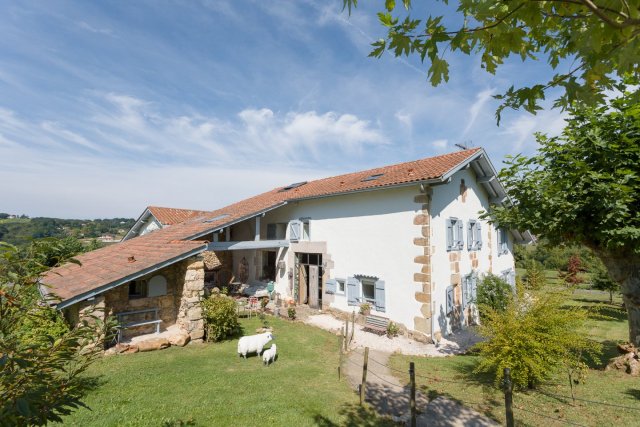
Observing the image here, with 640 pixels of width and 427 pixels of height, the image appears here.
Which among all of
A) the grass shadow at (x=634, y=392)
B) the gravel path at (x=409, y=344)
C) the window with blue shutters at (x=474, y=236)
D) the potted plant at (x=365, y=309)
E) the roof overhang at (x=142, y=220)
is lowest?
the gravel path at (x=409, y=344)

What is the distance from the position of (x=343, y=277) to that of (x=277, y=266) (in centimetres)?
453

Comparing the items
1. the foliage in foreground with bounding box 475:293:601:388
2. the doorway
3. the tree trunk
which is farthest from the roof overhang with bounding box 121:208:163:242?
the tree trunk

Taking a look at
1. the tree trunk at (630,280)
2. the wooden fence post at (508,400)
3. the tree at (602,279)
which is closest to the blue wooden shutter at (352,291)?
the tree trunk at (630,280)

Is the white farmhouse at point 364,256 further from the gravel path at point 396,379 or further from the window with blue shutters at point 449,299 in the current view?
the gravel path at point 396,379

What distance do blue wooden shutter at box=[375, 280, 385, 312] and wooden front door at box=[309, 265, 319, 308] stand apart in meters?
3.67

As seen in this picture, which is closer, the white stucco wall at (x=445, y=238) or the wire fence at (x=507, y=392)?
the wire fence at (x=507, y=392)

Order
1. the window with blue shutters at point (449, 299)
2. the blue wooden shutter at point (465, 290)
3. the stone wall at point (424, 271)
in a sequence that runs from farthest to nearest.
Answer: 1. the blue wooden shutter at point (465, 290)
2. the window with blue shutters at point (449, 299)
3. the stone wall at point (424, 271)

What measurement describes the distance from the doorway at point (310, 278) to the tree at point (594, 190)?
853cm

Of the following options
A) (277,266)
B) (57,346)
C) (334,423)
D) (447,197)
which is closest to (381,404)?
(334,423)

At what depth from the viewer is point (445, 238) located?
39.6ft

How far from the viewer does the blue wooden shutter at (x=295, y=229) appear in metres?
15.8

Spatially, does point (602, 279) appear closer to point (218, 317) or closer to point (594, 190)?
point (594, 190)

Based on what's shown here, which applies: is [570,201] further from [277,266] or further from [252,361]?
[277,266]

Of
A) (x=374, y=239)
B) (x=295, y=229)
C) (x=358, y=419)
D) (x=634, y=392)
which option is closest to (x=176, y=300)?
(x=295, y=229)
